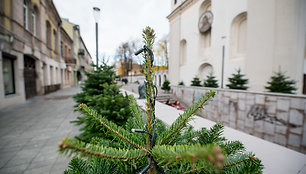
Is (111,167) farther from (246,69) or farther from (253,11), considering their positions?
(253,11)

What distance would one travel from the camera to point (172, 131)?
0.74 m

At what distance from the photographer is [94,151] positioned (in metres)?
0.47

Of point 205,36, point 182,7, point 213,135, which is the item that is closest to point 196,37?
point 205,36

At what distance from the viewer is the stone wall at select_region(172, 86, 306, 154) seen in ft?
16.0

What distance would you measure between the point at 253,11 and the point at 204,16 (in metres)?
6.05

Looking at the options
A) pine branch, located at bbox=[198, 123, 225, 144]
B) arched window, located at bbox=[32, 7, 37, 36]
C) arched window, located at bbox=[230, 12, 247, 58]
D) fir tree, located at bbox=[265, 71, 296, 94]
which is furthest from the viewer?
arched window, located at bbox=[230, 12, 247, 58]

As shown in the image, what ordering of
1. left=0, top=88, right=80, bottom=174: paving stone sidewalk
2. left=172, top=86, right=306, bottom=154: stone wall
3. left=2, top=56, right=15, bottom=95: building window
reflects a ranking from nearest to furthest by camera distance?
left=0, top=88, right=80, bottom=174: paving stone sidewalk → left=172, top=86, right=306, bottom=154: stone wall → left=2, top=56, right=15, bottom=95: building window

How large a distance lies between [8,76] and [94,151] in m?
12.1

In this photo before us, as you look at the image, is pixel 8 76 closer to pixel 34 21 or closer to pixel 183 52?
pixel 34 21

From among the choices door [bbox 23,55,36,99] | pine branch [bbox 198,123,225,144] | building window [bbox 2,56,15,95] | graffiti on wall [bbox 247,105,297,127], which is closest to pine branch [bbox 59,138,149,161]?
pine branch [bbox 198,123,225,144]

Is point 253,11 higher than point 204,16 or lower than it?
lower

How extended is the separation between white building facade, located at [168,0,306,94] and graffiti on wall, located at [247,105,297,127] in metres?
7.07

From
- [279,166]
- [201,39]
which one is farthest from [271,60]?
[279,166]

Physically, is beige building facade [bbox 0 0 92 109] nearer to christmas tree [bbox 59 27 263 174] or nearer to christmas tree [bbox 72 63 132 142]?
christmas tree [bbox 72 63 132 142]
